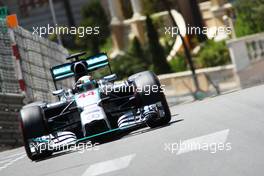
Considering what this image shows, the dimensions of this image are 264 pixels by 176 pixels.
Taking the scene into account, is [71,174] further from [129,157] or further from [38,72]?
[38,72]

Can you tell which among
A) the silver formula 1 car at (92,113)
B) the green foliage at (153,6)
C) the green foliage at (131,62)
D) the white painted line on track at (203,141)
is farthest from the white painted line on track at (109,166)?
the green foliage at (153,6)

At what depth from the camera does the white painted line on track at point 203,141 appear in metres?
13.1

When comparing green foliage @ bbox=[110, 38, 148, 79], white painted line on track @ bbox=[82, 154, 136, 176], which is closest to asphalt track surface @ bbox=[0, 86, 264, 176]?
white painted line on track @ bbox=[82, 154, 136, 176]

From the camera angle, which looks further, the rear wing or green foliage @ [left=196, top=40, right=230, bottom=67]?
green foliage @ [left=196, top=40, right=230, bottom=67]

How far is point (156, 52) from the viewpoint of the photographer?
48188mm

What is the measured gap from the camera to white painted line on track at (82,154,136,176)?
13.0m

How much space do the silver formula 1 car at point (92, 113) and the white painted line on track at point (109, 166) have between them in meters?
3.07

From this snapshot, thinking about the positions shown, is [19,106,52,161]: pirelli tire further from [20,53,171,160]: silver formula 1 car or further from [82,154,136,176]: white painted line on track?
[82,154,136,176]: white painted line on track

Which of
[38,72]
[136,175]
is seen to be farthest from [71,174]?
[38,72]

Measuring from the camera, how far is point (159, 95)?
17469mm

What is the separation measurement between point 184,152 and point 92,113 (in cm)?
445

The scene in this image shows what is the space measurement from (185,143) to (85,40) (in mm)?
44571

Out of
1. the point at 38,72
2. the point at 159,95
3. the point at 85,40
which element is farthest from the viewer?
the point at 85,40

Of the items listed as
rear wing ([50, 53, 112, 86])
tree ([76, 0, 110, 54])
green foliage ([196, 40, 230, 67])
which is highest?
rear wing ([50, 53, 112, 86])
